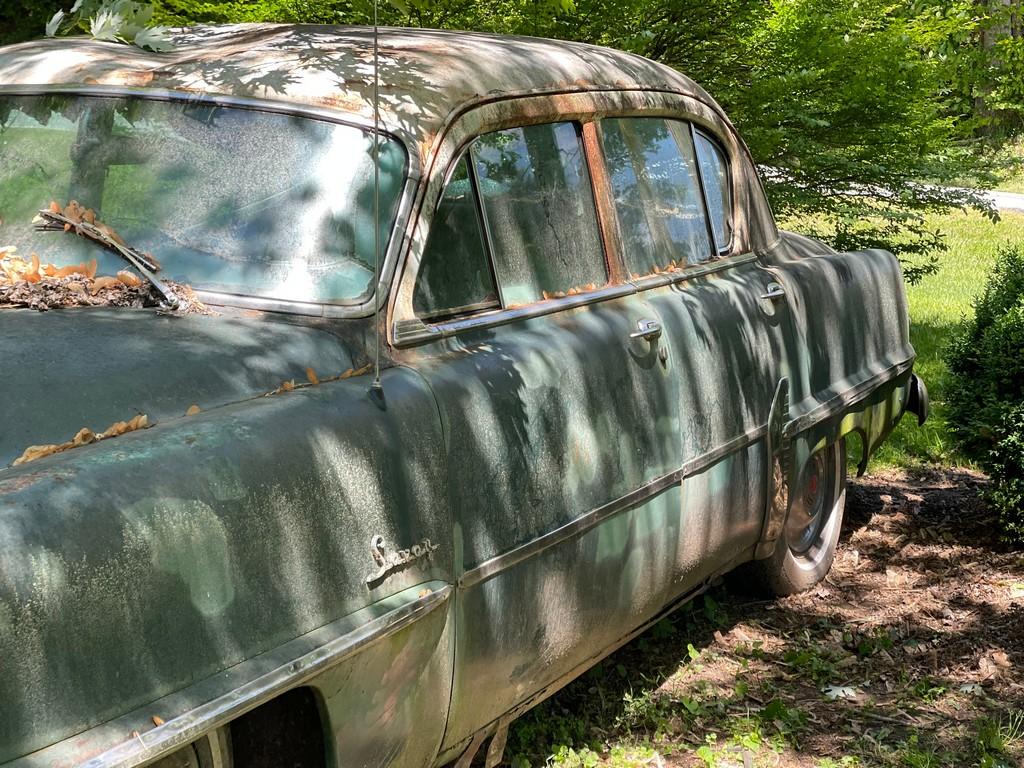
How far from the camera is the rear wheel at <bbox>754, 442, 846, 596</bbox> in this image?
5.17 m

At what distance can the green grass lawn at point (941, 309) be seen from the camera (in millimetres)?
7434

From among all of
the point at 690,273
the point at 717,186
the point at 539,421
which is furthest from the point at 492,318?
the point at 717,186

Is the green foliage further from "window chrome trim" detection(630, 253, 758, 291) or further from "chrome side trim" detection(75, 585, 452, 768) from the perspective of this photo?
"chrome side trim" detection(75, 585, 452, 768)

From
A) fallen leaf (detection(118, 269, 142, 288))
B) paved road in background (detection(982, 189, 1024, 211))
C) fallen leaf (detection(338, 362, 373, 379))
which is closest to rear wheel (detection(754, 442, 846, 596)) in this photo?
fallen leaf (detection(338, 362, 373, 379))

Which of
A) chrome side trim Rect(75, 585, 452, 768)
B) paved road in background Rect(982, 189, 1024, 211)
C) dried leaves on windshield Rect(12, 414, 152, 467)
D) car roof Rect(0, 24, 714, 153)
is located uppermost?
car roof Rect(0, 24, 714, 153)

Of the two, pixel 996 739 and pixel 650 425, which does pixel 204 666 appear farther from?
pixel 996 739

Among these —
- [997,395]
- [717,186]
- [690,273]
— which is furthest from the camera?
[997,395]

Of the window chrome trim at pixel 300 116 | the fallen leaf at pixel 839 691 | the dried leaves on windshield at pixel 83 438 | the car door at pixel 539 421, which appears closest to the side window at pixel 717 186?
the car door at pixel 539 421

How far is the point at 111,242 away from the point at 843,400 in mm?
2957

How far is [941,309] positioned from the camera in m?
12.3

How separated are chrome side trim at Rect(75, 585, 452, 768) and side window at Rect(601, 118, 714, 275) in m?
1.69

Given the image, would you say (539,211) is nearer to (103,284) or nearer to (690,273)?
(690,273)

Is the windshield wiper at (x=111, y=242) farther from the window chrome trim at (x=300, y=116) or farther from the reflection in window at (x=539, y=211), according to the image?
the reflection in window at (x=539, y=211)

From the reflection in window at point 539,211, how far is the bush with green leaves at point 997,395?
2794 mm
